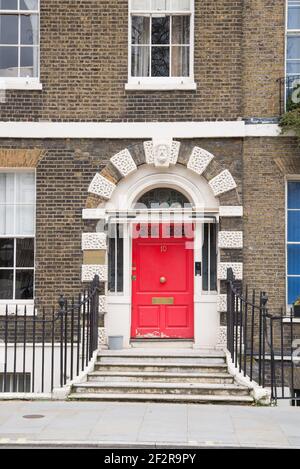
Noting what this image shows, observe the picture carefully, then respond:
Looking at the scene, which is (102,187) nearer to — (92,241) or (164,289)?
(92,241)

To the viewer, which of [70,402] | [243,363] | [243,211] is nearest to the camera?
[70,402]

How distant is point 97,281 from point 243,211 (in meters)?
2.84

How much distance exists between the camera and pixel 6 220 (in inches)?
575

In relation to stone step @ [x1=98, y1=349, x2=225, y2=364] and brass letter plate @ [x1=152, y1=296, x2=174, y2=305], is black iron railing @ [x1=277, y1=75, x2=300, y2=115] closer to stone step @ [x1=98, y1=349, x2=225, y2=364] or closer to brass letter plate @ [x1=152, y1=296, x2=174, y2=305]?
brass letter plate @ [x1=152, y1=296, x2=174, y2=305]

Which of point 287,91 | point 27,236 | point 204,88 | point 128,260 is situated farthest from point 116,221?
point 287,91

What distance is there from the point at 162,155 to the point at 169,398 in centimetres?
455

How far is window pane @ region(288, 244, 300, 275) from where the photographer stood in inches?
567

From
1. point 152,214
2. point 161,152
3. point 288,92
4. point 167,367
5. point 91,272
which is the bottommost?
point 167,367

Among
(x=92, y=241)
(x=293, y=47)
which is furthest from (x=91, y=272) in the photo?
(x=293, y=47)

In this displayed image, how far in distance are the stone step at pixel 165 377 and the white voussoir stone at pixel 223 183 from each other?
3294 millimetres

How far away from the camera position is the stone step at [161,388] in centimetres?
1200

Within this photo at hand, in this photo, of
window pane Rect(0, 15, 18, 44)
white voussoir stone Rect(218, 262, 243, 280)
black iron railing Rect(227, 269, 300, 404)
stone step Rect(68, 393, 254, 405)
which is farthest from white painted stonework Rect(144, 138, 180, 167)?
stone step Rect(68, 393, 254, 405)

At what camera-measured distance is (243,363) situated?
13289mm

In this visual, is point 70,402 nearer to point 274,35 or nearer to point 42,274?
point 42,274
